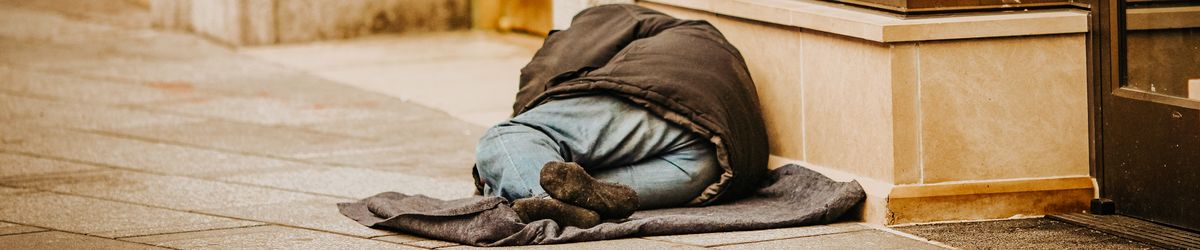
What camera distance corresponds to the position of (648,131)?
5266 mm

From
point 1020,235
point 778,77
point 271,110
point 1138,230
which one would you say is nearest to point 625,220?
point 778,77

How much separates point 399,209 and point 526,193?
1.62 feet

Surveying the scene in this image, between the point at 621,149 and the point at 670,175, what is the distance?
0.58 ft

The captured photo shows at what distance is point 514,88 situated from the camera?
884 cm

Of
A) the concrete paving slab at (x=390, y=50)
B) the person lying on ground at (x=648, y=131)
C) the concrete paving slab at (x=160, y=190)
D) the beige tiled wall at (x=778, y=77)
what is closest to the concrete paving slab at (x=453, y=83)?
the concrete paving slab at (x=390, y=50)

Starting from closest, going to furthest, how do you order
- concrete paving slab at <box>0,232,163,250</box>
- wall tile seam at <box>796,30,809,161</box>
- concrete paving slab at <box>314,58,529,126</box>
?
concrete paving slab at <box>0,232,163,250</box>, wall tile seam at <box>796,30,809,161</box>, concrete paving slab at <box>314,58,529,126</box>

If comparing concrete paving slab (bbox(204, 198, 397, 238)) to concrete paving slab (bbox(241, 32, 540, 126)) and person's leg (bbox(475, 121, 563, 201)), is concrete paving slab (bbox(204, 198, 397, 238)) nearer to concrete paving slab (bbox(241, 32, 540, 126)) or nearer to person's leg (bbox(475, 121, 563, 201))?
person's leg (bbox(475, 121, 563, 201))

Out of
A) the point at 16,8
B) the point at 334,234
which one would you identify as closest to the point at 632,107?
the point at 334,234

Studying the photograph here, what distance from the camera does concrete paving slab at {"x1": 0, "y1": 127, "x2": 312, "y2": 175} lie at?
253 inches

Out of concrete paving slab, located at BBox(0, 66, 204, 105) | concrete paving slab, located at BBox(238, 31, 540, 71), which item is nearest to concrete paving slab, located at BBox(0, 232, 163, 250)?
concrete paving slab, located at BBox(0, 66, 204, 105)

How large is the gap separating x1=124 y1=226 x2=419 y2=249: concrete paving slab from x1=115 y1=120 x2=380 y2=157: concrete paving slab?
5.60ft

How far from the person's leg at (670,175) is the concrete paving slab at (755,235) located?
344 millimetres

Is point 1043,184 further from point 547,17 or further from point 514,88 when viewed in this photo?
point 547,17

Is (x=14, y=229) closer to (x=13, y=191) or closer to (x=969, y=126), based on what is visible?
(x=13, y=191)
